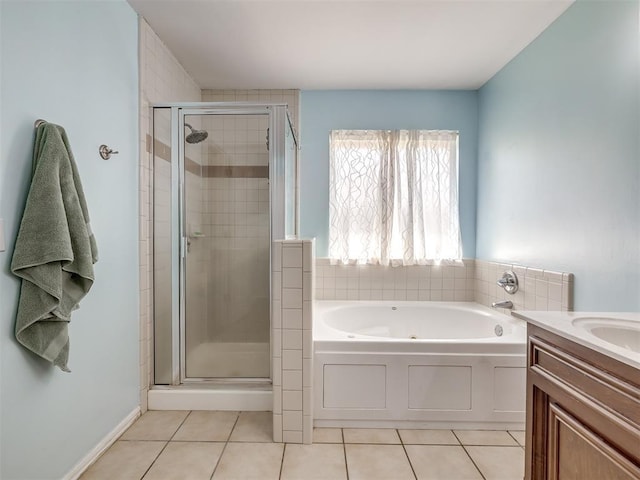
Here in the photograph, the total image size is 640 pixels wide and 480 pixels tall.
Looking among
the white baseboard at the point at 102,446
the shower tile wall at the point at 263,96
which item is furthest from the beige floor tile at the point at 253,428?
the shower tile wall at the point at 263,96

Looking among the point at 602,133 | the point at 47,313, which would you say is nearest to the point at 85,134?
the point at 47,313

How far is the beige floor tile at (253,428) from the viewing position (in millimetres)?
1922

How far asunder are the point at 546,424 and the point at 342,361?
1.05 m

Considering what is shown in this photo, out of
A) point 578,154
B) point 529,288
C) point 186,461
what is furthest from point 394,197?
point 186,461

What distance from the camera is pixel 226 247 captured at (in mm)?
2295

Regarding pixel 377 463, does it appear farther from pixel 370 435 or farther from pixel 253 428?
pixel 253 428

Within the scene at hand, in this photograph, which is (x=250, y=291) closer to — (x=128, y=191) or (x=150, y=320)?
(x=150, y=320)

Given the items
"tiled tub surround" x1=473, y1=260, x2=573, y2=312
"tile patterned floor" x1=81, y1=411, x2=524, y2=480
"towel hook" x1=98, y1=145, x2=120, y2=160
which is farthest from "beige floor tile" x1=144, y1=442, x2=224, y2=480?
"tiled tub surround" x1=473, y1=260, x2=573, y2=312

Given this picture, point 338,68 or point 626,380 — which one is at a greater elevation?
point 338,68

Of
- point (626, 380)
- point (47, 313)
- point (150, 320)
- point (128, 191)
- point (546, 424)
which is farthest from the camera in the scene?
point (150, 320)

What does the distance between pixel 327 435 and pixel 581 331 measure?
4.60 ft

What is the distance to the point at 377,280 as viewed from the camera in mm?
3082

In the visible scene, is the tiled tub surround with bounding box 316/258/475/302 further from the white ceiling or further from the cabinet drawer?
the cabinet drawer

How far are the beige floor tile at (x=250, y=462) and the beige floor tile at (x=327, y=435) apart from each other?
197 millimetres
